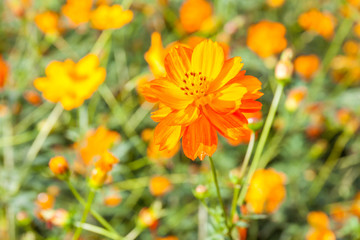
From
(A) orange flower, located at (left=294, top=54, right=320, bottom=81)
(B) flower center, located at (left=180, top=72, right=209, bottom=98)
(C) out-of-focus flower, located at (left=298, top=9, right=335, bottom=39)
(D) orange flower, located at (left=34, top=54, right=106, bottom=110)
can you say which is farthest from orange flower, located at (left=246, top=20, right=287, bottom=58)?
(B) flower center, located at (left=180, top=72, right=209, bottom=98)

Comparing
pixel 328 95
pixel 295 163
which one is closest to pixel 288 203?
pixel 295 163

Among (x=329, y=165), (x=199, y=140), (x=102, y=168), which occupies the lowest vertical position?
(x=329, y=165)

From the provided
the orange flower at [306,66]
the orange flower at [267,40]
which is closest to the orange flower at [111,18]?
the orange flower at [267,40]

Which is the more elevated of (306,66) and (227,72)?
(227,72)

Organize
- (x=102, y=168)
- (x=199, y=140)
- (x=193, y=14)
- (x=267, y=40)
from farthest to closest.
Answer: (x=193, y=14), (x=267, y=40), (x=102, y=168), (x=199, y=140)

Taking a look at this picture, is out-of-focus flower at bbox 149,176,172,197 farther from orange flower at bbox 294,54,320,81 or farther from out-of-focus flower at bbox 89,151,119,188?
orange flower at bbox 294,54,320,81

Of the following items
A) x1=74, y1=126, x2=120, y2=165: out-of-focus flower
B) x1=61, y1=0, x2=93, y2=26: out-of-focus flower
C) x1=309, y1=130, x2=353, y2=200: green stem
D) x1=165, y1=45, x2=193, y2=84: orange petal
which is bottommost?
x1=309, y1=130, x2=353, y2=200: green stem

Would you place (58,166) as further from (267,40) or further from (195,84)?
(267,40)

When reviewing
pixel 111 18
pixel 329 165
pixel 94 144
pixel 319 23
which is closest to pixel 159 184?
pixel 94 144
